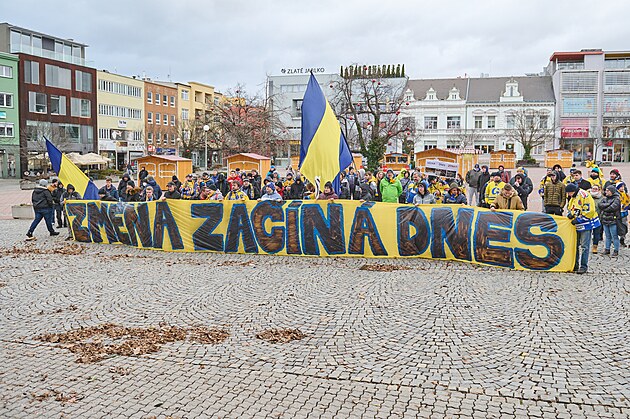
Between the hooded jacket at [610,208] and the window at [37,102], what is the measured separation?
58923mm

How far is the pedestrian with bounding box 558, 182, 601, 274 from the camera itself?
11.1m

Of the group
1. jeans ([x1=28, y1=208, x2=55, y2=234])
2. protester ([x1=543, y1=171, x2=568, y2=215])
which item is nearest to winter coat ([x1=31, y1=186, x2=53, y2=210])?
jeans ([x1=28, y1=208, x2=55, y2=234])

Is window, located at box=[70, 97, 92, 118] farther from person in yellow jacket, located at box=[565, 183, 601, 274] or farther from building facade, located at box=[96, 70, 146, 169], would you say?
person in yellow jacket, located at box=[565, 183, 601, 274]

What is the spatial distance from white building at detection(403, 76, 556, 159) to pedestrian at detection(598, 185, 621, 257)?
69.9 m

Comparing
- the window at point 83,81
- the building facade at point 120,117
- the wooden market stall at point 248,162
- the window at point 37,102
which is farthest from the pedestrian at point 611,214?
the window at point 83,81

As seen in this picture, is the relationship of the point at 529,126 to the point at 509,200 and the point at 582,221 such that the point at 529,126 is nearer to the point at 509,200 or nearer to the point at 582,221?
the point at 509,200

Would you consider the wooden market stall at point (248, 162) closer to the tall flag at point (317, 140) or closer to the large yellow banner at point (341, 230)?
the large yellow banner at point (341, 230)

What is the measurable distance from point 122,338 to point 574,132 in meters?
83.0

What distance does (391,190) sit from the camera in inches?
640

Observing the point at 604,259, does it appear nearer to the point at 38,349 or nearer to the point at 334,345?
the point at 334,345

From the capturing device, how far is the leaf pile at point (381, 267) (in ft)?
38.4

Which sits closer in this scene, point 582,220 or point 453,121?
point 582,220

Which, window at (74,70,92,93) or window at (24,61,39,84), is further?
window at (74,70,92,93)

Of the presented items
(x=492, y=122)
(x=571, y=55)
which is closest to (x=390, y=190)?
(x=492, y=122)
